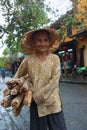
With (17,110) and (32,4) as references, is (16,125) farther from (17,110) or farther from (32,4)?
(32,4)

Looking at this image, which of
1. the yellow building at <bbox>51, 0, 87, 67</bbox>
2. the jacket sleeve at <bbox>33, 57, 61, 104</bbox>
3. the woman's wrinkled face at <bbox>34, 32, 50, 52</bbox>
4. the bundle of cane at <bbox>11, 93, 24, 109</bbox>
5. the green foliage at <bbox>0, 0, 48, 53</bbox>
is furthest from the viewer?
the yellow building at <bbox>51, 0, 87, 67</bbox>

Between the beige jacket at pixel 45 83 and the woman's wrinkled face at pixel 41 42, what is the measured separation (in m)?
0.10

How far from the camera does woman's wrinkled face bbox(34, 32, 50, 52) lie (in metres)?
4.01

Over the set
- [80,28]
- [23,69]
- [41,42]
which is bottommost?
[80,28]

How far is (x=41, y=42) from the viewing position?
13.2 ft

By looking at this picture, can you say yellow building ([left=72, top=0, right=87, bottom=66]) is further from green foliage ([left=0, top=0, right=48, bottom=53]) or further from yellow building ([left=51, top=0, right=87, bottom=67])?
green foliage ([left=0, top=0, right=48, bottom=53])

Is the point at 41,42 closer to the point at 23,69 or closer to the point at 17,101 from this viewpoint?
the point at 23,69

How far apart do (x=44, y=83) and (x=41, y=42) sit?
0.49 meters

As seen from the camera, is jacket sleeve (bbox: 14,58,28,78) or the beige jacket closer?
the beige jacket

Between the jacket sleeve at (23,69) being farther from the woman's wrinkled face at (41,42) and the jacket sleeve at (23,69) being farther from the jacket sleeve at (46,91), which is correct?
the jacket sleeve at (46,91)

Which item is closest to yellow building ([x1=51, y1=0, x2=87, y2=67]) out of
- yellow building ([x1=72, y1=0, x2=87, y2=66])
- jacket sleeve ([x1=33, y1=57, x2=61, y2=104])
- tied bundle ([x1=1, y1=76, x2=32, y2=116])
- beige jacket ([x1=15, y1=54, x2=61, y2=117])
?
yellow building ([x1=72, y1=0, x2=87, y2=66])

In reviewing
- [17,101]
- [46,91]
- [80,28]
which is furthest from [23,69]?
[80,28]

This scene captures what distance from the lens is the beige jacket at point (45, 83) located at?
3.75 meters

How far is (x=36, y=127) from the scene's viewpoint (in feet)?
12.9
